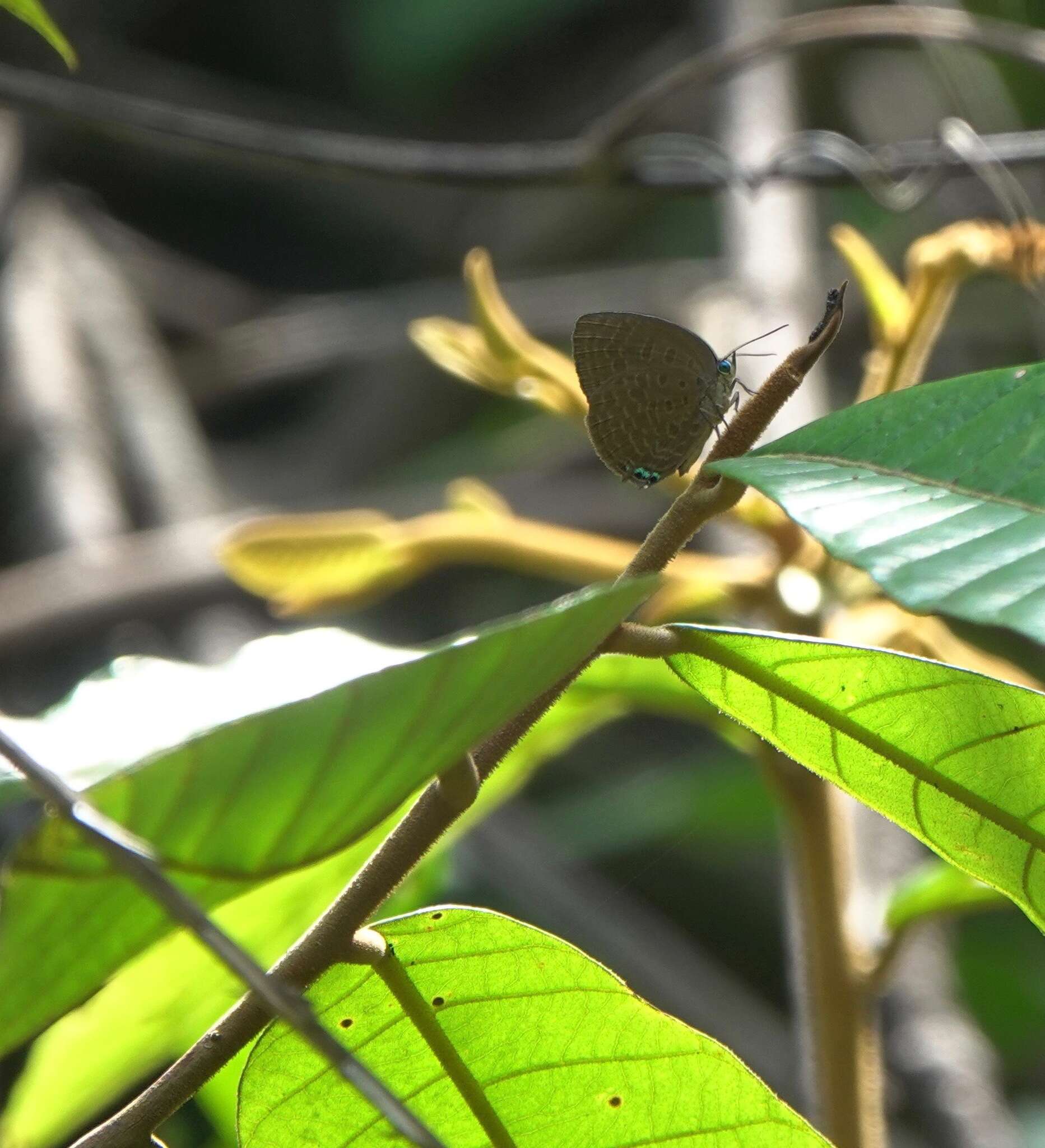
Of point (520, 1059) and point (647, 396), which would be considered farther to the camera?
point (647, 396)

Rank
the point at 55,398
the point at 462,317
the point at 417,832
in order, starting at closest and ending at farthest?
the point at 417,832
the point at 55,398
the point at 462,317

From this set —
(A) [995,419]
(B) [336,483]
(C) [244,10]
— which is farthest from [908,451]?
(C) [244,10]

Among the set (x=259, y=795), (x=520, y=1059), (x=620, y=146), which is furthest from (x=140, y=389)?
(x=259, y=795)

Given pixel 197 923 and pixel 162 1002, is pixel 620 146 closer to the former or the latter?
pixel 162 1002

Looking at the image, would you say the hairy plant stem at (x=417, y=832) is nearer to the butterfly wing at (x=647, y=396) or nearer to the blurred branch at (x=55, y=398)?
the butterfly wing at (x=647, y=396)

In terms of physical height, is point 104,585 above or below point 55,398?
below

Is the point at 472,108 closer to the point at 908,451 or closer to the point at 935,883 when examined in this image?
the point at 935,883

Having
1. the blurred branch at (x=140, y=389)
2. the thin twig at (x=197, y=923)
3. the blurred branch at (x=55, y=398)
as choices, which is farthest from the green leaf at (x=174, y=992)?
the blurred branch at (x=140, y=389)
